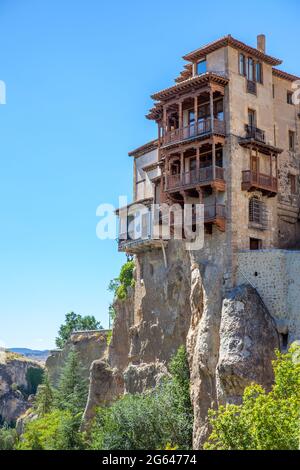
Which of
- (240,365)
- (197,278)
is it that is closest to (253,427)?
(240,365)

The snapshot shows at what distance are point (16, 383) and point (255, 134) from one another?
2610 inches

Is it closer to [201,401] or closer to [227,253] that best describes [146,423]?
[201,401]

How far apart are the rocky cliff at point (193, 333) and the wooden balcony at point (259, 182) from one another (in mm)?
3271

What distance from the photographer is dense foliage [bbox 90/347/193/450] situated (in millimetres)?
37812

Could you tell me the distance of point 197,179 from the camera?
1538 inches

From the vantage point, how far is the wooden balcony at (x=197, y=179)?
3825 centimetres

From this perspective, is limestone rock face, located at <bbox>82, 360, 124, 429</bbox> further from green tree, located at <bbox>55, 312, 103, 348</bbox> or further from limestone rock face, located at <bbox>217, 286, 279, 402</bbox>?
green tree, located at <bbox>55, 312, 103, 348</bbox>

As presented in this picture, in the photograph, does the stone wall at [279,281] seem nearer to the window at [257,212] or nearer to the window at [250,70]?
the window at [257,212]

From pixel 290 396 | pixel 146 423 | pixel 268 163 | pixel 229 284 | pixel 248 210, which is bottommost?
pixel 146 423

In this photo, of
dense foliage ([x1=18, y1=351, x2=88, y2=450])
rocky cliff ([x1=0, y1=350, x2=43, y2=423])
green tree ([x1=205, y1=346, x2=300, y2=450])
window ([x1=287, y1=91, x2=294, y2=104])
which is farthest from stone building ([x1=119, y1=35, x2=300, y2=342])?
rocky cliff ([x1=0, y1=350, x2=43, y2=423])

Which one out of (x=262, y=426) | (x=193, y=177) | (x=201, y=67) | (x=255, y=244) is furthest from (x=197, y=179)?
(x=262, y=426)
